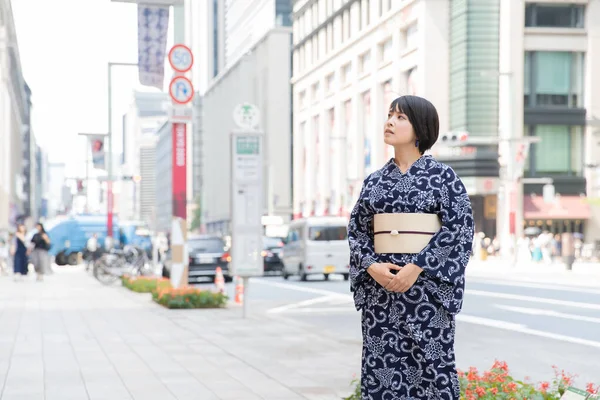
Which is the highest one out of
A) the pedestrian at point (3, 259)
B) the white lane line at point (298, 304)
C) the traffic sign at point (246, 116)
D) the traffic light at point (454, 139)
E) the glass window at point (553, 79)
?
the glass window at point (553, 79)

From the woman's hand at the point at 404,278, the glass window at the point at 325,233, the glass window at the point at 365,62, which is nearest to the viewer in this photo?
the woman's hand at the point at 404,278

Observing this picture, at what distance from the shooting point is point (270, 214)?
101 m

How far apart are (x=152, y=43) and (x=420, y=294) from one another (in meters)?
14.8

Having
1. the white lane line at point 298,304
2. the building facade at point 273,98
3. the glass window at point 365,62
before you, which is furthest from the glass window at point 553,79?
the building facade at point 273,98

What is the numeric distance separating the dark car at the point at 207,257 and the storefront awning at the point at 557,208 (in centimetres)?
2680

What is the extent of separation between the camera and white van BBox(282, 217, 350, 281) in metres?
31.3

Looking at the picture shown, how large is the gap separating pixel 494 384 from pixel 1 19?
54192mm

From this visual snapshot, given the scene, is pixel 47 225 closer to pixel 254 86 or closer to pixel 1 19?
pixel 1 19

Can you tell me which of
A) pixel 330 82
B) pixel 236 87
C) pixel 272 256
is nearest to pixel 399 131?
pixel 272 256

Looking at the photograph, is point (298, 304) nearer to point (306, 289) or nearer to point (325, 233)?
point (306, 289)

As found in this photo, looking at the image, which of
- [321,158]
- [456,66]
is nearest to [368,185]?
[456,66]

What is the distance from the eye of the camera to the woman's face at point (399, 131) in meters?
4.45

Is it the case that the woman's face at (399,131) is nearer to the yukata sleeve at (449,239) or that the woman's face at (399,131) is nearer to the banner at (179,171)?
the yukata sleeve at (449,239)

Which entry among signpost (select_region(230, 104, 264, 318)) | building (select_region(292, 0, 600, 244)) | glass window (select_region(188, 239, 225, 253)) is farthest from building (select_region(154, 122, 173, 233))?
signpost (select_region(230, 104, 264, 318))
